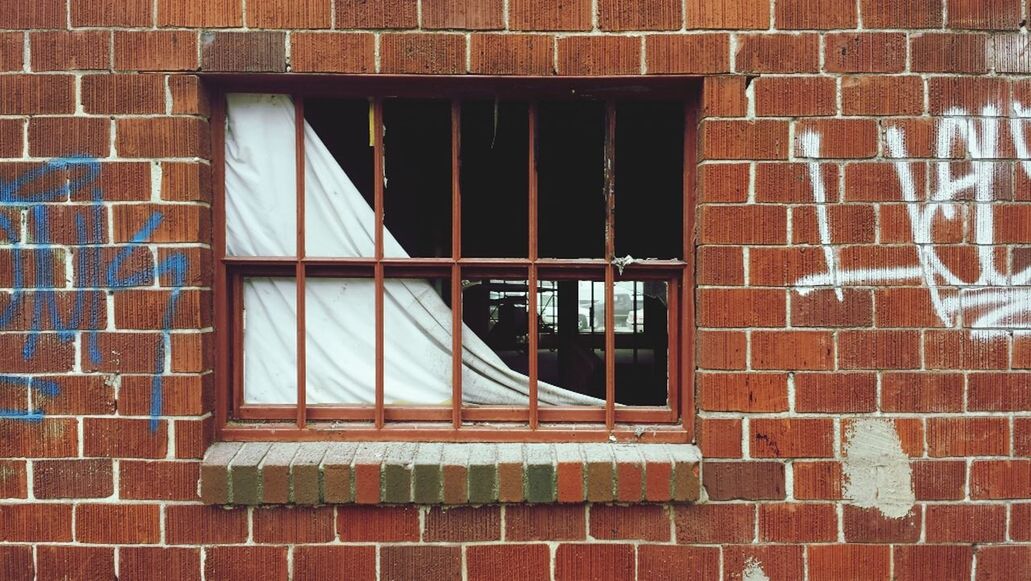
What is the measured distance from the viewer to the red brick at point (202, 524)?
7.83 feet

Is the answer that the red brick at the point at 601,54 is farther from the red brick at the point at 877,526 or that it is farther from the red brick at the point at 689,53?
the red brick at the point at 877,526

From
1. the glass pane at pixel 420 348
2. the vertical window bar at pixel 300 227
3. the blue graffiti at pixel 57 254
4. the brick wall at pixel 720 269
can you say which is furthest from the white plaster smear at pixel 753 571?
the blue graffiti at pixel 57 254

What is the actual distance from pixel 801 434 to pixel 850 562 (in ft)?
1.65

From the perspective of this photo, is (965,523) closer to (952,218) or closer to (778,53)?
(952,218)

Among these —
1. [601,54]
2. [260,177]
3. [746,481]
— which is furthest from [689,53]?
[260,177]

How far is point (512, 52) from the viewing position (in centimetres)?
237

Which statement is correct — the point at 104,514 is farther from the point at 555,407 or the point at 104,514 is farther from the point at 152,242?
the point at 555,407

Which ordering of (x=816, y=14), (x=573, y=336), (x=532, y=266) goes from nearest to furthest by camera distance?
(x=816, y=14)
(x=532, y=266)
(x=573, y=336)

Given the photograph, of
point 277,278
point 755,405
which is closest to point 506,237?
point 277,278

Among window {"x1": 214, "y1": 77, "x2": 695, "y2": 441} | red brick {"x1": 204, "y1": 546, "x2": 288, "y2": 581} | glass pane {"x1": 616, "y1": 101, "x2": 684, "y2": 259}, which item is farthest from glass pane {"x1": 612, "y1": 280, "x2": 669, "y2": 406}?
red brick {"x1": 204, "y1": 546, "x2": 288, "y2": 581}

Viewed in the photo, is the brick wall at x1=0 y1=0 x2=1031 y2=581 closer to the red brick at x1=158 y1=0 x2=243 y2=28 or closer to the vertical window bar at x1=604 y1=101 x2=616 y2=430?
the red brick at x1=158 y1=0 x2=243 y2=28

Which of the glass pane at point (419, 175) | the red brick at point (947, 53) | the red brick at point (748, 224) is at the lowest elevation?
the red brick at point (748, 224)

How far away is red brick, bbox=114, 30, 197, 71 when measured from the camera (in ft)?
7.71

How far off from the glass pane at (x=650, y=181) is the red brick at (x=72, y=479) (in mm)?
2084
